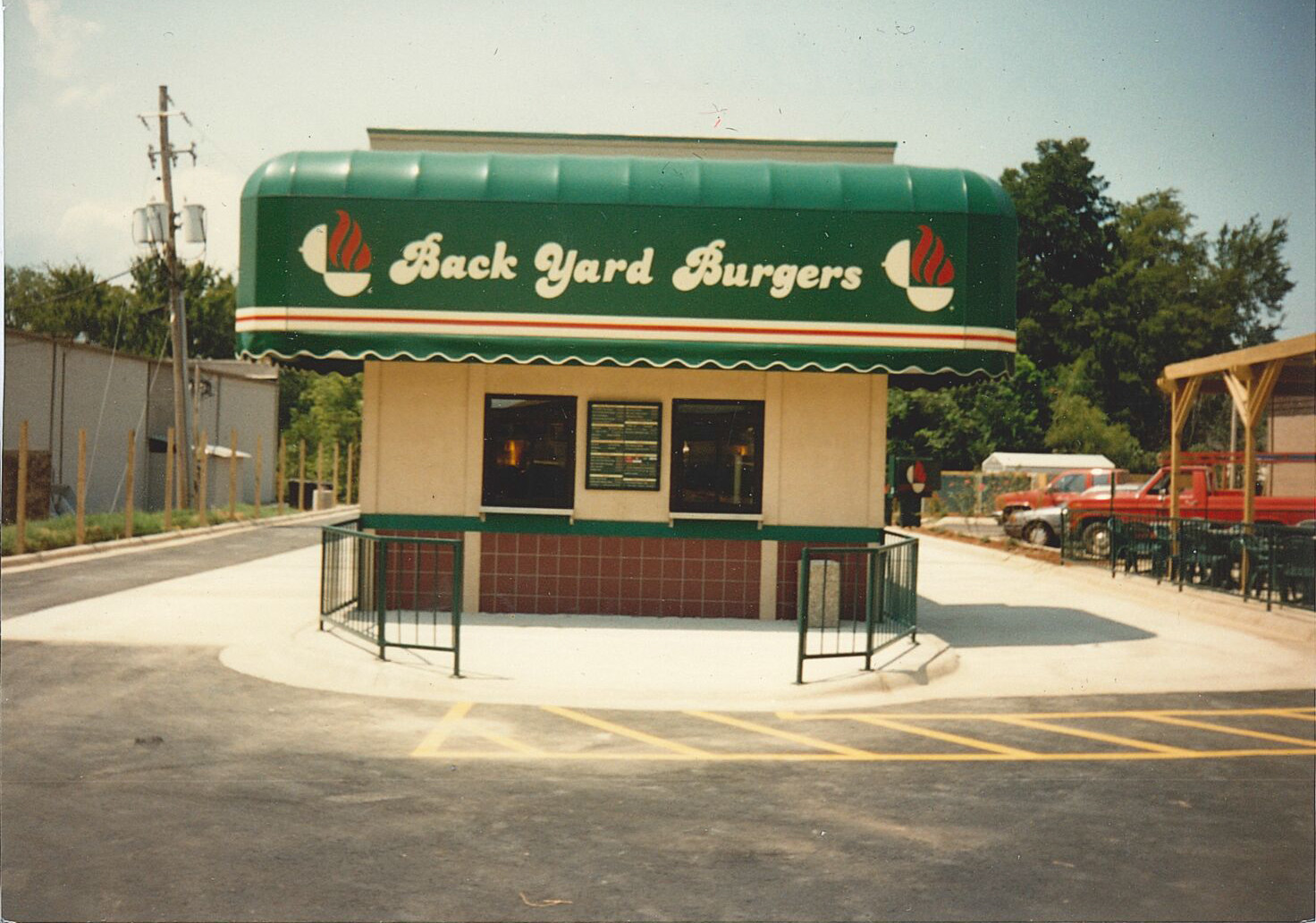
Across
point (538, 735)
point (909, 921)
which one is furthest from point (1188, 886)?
point (538, 735)

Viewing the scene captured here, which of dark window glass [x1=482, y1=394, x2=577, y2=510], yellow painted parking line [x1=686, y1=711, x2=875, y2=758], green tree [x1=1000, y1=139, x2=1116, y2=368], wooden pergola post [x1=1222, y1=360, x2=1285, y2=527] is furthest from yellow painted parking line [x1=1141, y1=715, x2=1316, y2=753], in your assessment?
green tree [x1=1000, y1=139, x2=1116, y2=368]

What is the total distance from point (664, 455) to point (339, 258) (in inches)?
173

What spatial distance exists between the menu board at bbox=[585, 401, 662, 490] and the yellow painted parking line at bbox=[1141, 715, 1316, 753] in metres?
6.31

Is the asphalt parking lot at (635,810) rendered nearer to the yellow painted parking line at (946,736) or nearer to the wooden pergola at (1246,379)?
the yellow painted parking line at (946,736)

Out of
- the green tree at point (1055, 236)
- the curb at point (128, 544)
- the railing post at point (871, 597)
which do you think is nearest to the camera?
the railing post at point (871, 597)

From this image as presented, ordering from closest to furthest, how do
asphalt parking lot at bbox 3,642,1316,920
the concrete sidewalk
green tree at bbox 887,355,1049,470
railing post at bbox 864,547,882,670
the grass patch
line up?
asphalt parking lot at bbox 3,642,1316,920
the concrete sidewalk
railing post at bbox 864,547,882,670
the grass patch
green tree at bbox 887,355,1049,470

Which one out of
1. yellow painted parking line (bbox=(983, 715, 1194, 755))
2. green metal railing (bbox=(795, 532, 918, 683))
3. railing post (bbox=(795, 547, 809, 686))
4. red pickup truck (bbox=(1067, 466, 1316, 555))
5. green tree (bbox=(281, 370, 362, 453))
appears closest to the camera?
yellow painted parking line (bbox=(983, 715, 1194, 755))

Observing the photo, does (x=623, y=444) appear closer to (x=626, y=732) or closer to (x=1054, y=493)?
(x=626, y=732)

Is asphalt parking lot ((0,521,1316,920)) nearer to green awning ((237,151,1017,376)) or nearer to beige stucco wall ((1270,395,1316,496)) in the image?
green awning ((237,151,1017,376))

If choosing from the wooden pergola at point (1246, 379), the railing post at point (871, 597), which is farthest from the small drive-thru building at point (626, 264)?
the wooden pergola at point (1246, 379)

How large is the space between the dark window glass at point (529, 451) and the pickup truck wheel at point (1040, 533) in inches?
690

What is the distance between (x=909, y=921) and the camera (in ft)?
17.5

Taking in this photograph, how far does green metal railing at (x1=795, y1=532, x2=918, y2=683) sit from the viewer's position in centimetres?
1180

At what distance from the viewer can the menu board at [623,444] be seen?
14.2 meters
